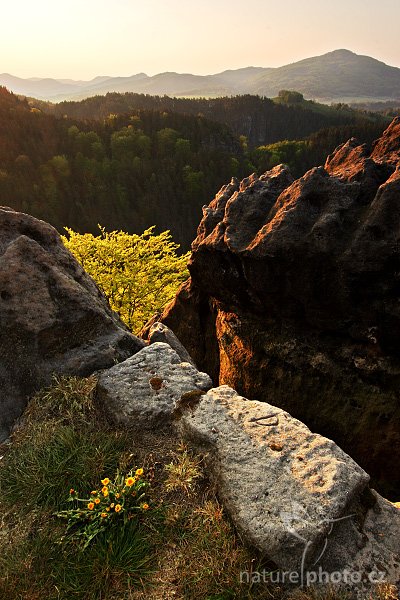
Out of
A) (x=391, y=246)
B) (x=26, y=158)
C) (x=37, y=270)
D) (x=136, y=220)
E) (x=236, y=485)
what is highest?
(x=391, y=246)

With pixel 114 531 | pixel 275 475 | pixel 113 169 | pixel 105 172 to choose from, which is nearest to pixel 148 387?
pixel 114 531

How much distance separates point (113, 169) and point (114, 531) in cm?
11850

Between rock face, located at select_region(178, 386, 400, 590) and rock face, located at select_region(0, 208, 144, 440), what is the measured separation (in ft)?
9.32

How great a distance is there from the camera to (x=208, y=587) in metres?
4.48

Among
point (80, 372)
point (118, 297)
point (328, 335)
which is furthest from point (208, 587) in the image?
point (118, 297)

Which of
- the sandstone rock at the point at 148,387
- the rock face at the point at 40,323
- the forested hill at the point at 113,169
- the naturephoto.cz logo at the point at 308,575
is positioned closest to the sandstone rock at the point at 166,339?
the rock face at the point at 40,323

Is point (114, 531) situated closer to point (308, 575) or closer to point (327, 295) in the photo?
point (308, 575)

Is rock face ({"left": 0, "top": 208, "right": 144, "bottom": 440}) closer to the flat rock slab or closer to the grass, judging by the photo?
the grass

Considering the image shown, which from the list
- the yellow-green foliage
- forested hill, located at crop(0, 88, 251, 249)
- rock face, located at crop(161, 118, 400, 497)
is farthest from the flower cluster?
forested hill, located at crop(0, 88, 251, 249)

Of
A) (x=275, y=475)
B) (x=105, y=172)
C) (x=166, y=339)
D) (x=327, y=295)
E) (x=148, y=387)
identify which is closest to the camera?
(x=275, y=475)

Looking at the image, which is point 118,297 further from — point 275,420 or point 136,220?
point 136,220

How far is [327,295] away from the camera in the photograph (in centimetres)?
811

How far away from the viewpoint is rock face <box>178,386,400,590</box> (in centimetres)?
464

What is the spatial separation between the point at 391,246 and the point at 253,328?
3660 mm
